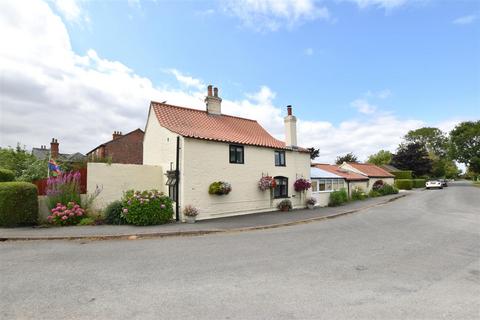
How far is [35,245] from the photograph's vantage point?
8391 mm

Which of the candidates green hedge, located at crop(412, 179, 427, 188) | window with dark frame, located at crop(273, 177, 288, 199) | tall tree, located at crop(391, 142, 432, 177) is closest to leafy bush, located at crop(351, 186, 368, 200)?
window with dark frame, located at crop(273, 177, 288, 199)

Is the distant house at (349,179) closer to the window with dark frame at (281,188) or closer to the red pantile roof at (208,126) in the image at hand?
the red pantile roof at (208,126)

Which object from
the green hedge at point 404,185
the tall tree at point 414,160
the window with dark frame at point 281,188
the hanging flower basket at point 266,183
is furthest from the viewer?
the tall tree at point 414,160

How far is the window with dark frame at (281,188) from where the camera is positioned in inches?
711

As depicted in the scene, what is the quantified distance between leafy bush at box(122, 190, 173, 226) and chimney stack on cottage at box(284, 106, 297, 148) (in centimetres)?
1027

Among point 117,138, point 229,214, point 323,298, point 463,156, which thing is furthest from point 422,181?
point 323,298

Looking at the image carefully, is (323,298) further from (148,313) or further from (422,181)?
(422,181)

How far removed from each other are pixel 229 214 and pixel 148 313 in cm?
1125

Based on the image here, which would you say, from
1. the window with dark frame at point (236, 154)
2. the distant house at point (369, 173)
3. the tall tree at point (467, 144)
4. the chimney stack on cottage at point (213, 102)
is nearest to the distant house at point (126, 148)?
the chimney stack on cottage at point (213, 102)

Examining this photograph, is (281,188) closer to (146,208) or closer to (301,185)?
(301,185)

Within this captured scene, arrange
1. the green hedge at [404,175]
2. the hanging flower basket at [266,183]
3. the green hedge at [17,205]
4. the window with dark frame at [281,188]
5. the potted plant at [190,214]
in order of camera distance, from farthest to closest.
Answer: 1. the green hedge at [404,175]
2. the window with dark frame at [281,188]
3. the hanging flower basket at [266,183]
4. the potted plant at [190,214]
5. the green hedge at [17,205]

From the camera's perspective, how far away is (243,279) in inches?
213

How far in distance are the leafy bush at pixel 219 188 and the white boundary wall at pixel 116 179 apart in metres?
3.05

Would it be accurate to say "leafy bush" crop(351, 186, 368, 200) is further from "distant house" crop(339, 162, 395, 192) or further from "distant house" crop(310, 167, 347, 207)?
"distant house" crop(339, 162, 395, 192)
